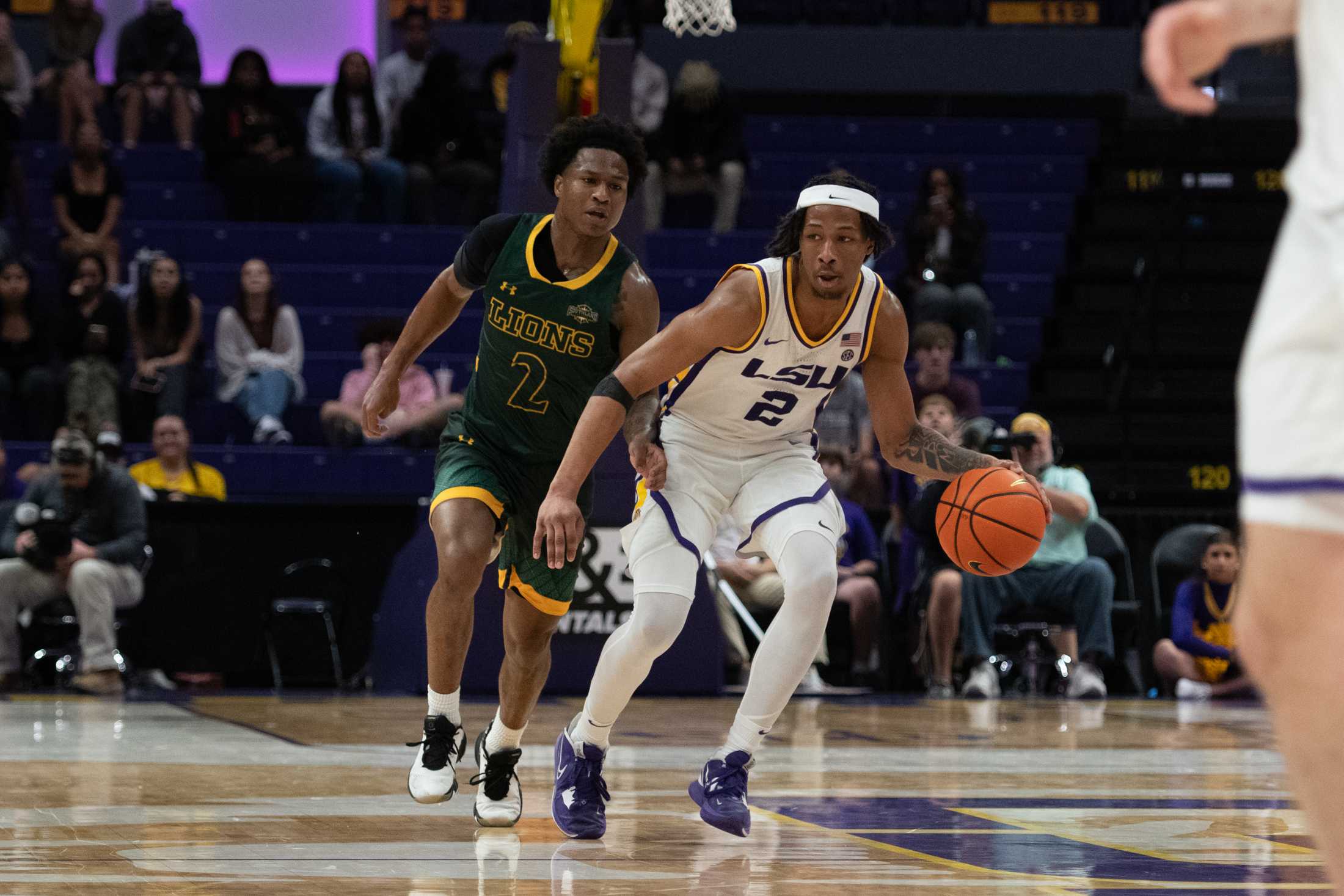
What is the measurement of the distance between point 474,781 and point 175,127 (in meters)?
11.6

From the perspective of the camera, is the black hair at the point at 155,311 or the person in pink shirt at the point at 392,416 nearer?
the person in pink shirt at the point at 392,416

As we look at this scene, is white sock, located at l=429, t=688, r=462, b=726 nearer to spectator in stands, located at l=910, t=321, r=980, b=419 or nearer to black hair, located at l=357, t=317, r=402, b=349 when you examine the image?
black hair, located at l=357, t=317, r=402, b=349

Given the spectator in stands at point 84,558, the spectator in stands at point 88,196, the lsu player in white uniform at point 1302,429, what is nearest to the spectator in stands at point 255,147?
the spectator in stands at point 88,196

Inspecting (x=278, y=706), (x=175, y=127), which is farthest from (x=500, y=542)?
(x=175, y=127)

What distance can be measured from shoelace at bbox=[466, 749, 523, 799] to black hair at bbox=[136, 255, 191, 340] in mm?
7902

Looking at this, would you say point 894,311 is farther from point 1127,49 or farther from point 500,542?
point 1127,49

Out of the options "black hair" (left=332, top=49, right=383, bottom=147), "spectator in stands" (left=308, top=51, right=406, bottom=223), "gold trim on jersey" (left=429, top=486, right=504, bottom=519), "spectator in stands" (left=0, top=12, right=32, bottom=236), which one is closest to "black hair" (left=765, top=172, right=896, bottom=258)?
"gold trim on jersey" (left=429, top=486, right=504, bottom=519)

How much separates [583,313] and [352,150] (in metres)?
9.91

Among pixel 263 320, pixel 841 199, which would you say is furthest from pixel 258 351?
pixel 841 199

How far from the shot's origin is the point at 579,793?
15.1ft

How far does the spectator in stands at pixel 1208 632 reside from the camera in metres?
10.0

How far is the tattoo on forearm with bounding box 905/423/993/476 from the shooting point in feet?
16.2

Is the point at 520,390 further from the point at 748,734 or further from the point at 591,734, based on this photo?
the point at 748,734

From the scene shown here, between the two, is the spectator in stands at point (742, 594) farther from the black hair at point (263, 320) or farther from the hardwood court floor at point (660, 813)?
the black hair at point (263, 320)
